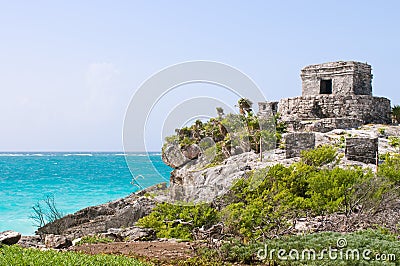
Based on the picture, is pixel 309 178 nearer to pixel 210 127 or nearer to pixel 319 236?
pixel 319 236

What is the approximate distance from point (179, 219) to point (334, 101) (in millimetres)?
11458

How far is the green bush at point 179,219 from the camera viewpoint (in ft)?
39.3

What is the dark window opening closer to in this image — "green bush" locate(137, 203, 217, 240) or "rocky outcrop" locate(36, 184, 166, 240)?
"rocky outcrop" locate(36, 184, 166, 240)

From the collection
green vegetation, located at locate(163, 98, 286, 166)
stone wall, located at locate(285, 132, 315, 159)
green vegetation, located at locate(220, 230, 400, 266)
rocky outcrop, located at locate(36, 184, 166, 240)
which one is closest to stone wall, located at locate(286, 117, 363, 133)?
green vegetation, located at locate(163, 98, 286, 166)

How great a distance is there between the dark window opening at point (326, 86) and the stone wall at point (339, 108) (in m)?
1.38

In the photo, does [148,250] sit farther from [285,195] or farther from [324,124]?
[324,124]

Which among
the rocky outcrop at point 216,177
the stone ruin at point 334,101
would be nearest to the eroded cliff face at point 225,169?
the rocky outcrop at point 216,177

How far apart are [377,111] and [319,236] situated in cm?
1545

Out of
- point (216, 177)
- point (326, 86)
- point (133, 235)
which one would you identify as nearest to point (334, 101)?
point (326, 86)

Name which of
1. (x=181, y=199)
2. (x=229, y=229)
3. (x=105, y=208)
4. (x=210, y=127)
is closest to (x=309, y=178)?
(x=229, y=229)

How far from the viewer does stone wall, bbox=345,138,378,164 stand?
1448 centimetres

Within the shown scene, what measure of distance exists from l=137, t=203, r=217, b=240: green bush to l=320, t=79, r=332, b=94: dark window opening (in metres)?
12.1

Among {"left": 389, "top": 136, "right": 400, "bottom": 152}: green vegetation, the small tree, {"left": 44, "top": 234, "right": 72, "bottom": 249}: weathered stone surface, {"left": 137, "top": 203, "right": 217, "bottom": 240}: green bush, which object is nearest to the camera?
{"left": 44, "top": 234, "right": 72, "bottom": 249}: weathered stone surface

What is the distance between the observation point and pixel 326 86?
76.5 ft
